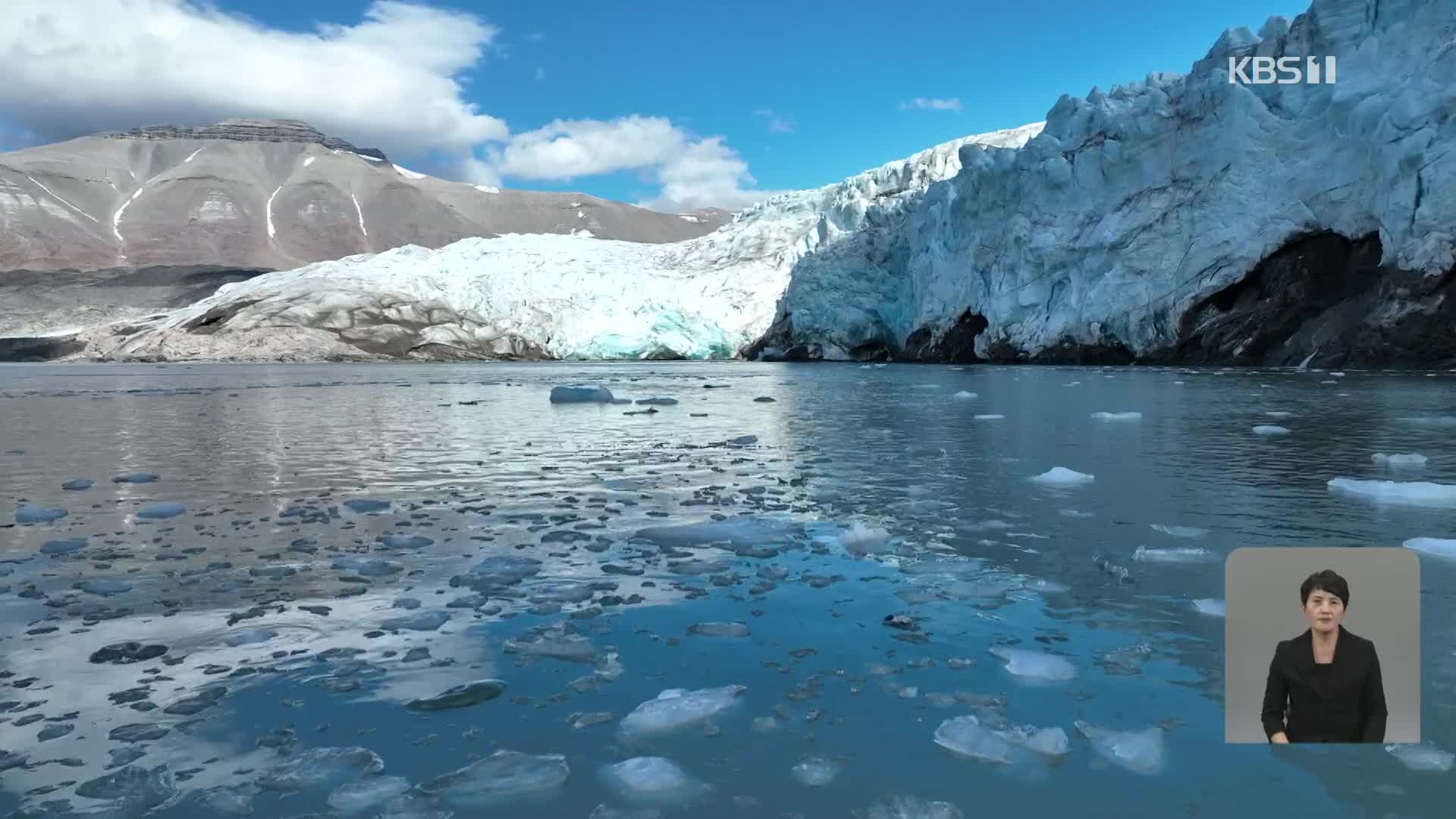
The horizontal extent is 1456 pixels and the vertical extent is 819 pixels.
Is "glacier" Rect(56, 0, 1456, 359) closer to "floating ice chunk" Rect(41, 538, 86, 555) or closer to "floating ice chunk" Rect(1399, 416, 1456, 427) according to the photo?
"floating ice chunk" Rect(1399, 416, 1456, 427)

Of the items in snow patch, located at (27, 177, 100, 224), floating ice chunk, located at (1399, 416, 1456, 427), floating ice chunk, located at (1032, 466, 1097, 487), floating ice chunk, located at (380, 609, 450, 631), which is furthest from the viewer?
snow patch, located at (27, 177, 100, 224)

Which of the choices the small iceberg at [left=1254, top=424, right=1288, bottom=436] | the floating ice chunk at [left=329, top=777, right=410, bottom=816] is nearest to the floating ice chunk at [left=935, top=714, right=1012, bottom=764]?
the floating ice chunk at [left=329, top=777, right=410, bottom=816]

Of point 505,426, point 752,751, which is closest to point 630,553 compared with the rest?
point 752,751

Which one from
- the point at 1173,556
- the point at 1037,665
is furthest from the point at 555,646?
the point at 1173,556

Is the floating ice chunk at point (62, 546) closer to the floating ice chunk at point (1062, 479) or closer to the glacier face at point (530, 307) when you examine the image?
the floating ice chunk at point (1062, 479)

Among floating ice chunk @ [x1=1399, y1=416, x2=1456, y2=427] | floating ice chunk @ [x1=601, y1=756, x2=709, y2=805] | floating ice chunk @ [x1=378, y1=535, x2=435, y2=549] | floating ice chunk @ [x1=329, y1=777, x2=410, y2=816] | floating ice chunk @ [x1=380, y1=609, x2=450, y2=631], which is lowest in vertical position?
floating ice chunk @ [x1=601, y1=756, x2=709, y2=805]

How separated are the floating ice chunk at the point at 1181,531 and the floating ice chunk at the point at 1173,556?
0.33m

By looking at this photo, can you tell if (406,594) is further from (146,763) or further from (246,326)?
(246,326)

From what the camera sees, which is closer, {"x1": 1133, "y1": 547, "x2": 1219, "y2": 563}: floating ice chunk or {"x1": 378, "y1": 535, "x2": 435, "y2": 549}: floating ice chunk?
{"x1": 1133, "y1": 547, "x2": 1219, "y2": 563}: floating ice chunk

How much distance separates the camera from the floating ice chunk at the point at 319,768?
6.37ft

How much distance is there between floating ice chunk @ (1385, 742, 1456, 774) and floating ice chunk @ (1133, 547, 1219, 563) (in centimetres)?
177

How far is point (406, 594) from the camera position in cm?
341

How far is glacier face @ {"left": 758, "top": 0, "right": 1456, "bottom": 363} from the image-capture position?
19094 millimetres

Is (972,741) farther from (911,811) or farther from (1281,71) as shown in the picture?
(1281,71)
